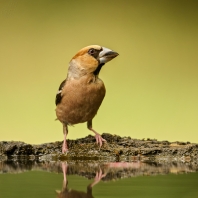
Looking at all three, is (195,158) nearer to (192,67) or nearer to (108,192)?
(108,192)

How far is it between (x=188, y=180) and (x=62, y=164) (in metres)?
0.66

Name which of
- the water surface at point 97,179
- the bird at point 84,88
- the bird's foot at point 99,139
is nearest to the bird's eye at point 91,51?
the bird at point 84,88

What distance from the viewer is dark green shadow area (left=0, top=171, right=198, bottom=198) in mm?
1443

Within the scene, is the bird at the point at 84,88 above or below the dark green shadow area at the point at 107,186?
above

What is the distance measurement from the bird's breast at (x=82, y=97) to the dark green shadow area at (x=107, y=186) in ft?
1.94

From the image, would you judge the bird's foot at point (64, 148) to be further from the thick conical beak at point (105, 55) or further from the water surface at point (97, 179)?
the thick conical beak at point (105, 55)

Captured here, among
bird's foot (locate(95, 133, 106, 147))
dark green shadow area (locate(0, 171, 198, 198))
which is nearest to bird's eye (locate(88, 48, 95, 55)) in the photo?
bird's foot (locate(95, 133, 106, 147))

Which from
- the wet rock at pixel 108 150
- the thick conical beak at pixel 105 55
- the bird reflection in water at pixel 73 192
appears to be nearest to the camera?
the bird reflection in water at pixel 73 192

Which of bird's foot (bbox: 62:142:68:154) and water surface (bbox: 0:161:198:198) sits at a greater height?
bird's foot (bbox: 62:142:68:154)

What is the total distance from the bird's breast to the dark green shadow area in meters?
0.59

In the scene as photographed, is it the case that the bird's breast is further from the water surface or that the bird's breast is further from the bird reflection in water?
the bird reflection in water

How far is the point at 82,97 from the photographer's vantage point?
2.39 m

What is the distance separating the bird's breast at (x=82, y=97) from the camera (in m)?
2.39

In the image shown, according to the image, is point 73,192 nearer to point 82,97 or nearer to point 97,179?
point 97,179
